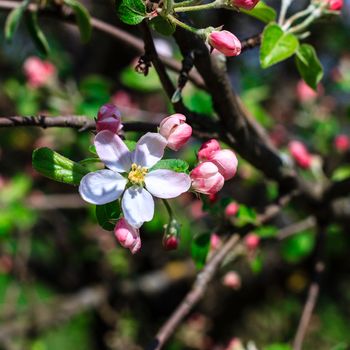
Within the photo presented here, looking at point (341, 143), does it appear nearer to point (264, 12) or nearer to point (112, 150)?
point (264, 12)

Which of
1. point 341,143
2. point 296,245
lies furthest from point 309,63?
point 296,245

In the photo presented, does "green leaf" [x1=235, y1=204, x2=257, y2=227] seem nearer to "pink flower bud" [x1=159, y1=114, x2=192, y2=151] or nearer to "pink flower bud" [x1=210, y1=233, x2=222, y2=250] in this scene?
"pink flower bud" [x1=210, y1=233, x2=222, y2=250]

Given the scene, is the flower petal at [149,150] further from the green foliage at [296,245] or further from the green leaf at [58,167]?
the green foliage at [296,245]

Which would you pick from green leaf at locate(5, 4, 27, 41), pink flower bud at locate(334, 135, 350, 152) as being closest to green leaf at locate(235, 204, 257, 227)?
green leaf at locate(5, 4, 27, 41)

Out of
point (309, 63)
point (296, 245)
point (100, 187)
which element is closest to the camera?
point (100, 187)

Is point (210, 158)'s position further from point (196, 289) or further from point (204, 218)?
point (204, 218)
